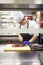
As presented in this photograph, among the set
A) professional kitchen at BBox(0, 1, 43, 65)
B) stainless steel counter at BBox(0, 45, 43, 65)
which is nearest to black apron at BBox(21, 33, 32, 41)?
professional kitchen at BBox(0, 1, 43, 65)

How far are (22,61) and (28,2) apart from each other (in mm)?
494

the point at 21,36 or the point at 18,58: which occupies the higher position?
the point at 21,36

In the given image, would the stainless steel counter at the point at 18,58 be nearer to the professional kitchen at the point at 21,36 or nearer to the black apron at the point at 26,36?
the professional kitchen at the point at 21,36

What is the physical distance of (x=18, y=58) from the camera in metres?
0.97

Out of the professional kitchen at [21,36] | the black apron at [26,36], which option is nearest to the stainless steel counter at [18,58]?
the professional kitchen at [21,36]

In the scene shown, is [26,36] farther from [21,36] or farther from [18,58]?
[18,58]

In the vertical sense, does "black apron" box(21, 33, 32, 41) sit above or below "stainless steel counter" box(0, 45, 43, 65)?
above

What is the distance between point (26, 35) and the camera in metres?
1.00

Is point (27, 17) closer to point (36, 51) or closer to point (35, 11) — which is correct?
point (35, 11)

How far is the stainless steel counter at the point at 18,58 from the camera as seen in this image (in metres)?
0.93

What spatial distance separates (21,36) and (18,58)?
0.62ft

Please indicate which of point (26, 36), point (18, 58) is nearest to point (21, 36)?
point (26, 36)

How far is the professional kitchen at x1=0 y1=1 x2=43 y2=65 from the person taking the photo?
84 cm

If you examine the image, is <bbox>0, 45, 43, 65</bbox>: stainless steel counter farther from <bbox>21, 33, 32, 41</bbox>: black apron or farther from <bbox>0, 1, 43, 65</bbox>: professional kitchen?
<bbox>21, 33, 32, 41</bbox>: black apron
